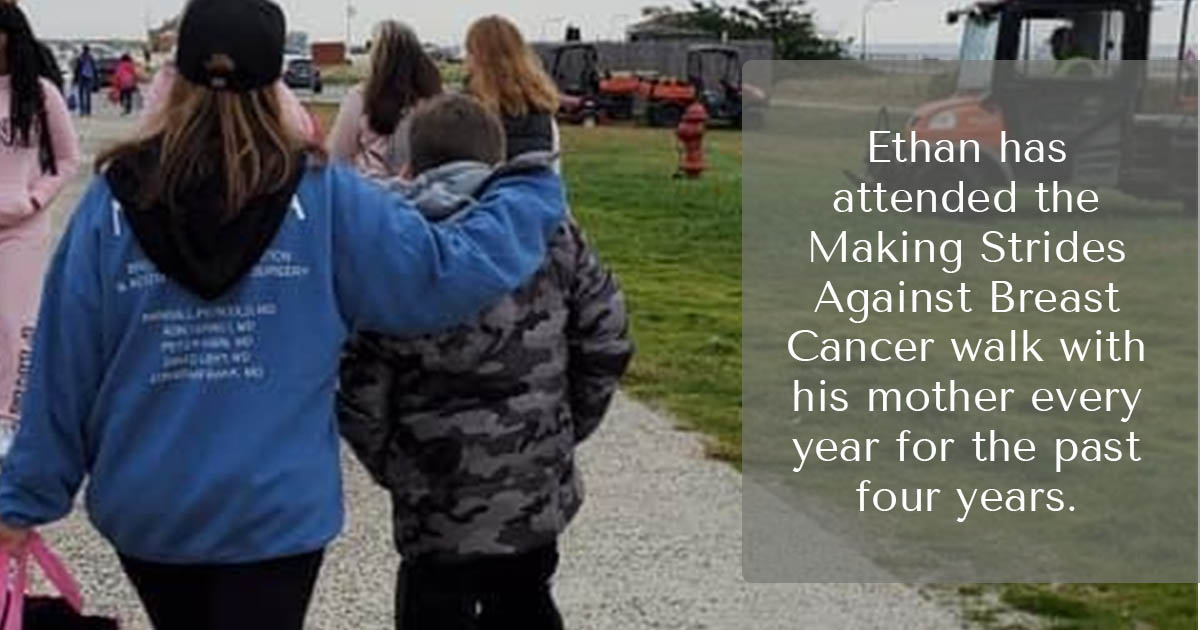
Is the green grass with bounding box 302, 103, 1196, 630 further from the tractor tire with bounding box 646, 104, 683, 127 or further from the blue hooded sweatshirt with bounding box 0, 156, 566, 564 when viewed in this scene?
the tractor tire with bounding box 646, 104, 683, 127

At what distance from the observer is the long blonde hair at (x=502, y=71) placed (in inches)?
259

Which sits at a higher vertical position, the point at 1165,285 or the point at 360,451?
the point at 360,451

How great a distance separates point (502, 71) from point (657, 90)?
43.6 meters

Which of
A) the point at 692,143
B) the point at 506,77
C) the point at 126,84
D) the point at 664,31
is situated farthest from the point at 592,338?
the point at 664,31

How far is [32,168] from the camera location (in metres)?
7.44

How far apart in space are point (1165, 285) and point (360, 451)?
12.4 metres

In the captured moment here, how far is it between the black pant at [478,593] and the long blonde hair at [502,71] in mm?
2627

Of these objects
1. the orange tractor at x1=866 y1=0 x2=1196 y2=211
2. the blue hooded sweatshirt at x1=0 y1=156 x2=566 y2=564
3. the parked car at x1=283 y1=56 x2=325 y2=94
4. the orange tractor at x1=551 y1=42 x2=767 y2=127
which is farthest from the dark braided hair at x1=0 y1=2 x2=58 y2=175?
the parked car at x1=283 y1=56 x2=325 y2=94

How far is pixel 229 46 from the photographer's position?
3109mm

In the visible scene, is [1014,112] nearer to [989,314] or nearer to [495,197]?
[989,314]

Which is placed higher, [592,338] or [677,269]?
[592,338]

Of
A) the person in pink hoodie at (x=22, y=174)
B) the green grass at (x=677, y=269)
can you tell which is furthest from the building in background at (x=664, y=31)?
the person in pink hoodie at (x=22, y=174)

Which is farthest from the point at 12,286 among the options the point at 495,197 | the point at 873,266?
the point at 873,266

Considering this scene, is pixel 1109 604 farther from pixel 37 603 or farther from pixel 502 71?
pixel 37 603
